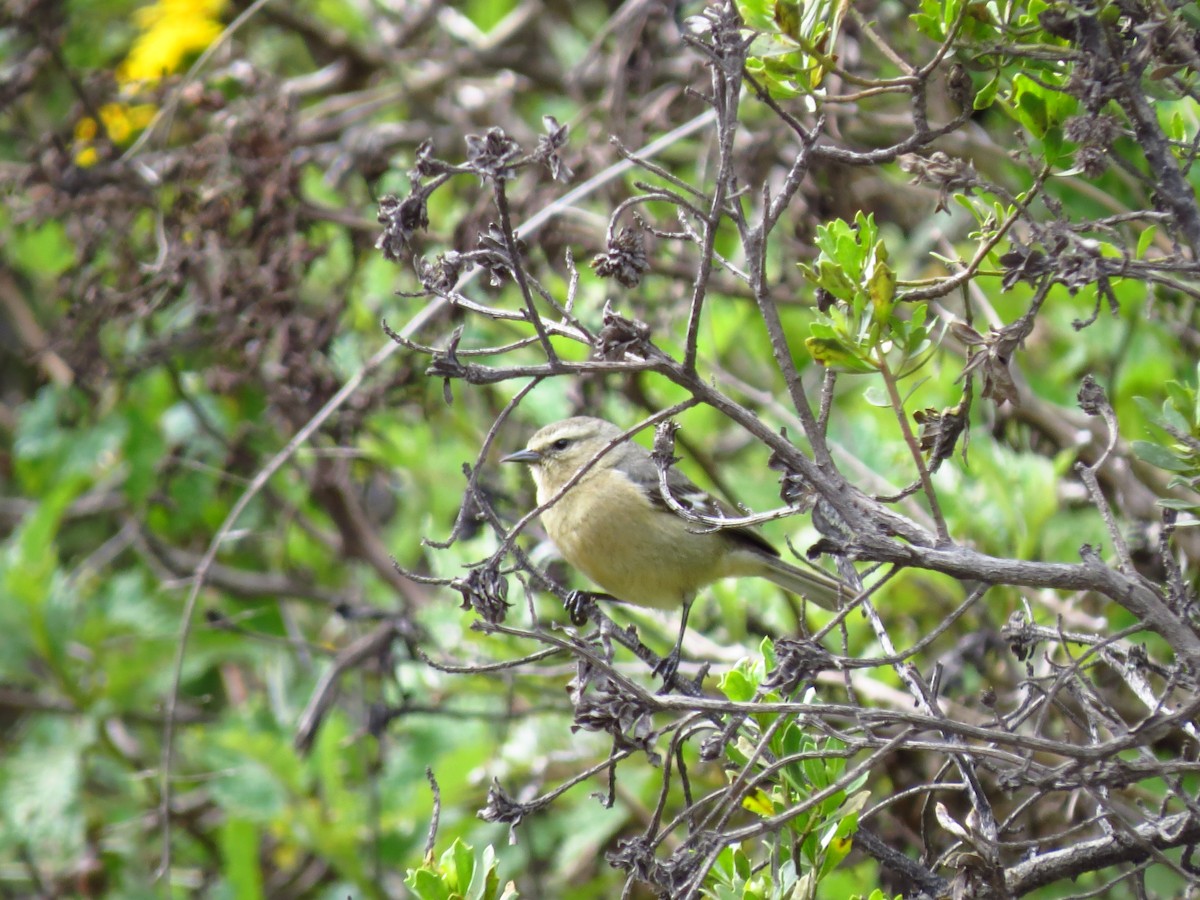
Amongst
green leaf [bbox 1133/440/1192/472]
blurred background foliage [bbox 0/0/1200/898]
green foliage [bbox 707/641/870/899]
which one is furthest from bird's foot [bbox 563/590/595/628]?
green leaf [bbox 1133/440/1192/472]

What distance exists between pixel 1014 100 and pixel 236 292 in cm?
294

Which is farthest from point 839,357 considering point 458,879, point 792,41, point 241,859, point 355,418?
point 241,859

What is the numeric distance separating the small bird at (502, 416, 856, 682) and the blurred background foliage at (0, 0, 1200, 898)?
0.18 metres

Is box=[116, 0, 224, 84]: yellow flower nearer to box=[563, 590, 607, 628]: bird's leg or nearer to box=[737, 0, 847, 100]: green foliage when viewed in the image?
box=[563, 590, 607, 628]: bird's leg

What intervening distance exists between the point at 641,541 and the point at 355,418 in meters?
1.15

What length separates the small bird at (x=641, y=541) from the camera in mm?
4551

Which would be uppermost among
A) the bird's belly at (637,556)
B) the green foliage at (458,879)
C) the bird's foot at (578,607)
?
the green foliage at (458,879)

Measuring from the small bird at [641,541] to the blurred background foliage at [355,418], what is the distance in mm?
176

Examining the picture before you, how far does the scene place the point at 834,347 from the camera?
7.41 ft

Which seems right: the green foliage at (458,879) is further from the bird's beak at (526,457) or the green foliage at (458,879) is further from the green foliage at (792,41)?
the bird's beak at (526,457)

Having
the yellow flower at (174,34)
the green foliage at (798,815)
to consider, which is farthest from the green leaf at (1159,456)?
the yellow flower at (174,34)

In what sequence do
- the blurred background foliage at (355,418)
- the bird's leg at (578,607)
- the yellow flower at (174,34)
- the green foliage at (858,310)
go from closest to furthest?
the green foliage at (858,310) → the bird's leg at (578,607) → the blurred background foliage at (355,418) → the yellow flower at (174,34)

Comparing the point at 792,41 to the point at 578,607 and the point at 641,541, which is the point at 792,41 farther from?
the point at 641,541

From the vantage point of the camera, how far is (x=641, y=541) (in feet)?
15.2
